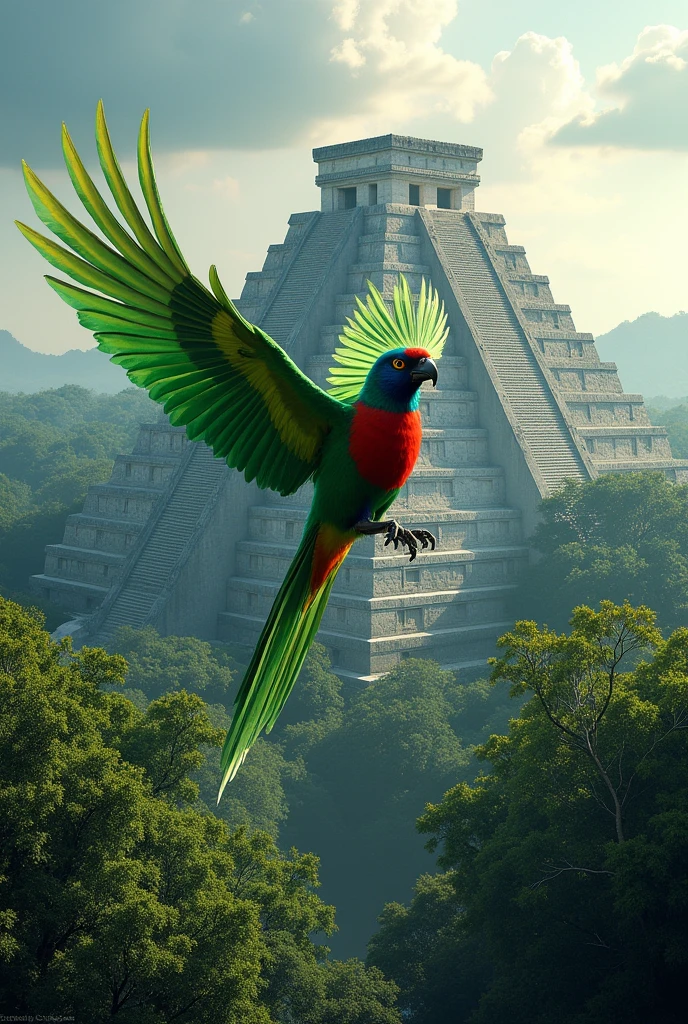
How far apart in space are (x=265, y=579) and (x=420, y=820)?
24462 mm

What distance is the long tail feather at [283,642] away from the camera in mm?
3340

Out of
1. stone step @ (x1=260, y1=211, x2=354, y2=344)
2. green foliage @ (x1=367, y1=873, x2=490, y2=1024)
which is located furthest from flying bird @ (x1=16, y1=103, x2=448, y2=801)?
stone step @ (x1=260, y1=211, x2=354, y2=344)

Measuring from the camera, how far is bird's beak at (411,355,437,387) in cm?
338

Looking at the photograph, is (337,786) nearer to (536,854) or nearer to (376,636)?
(376,636)

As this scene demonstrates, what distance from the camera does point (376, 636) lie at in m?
42.7

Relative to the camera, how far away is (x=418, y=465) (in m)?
44.4

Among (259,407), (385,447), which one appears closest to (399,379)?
(385,447)

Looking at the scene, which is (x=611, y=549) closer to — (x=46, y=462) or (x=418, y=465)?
(x=418, y=465)

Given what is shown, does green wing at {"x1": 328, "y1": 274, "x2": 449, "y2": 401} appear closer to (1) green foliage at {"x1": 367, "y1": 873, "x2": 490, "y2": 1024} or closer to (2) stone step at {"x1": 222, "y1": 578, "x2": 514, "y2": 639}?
(1) green foliage at {"x1": 367, "y1": 873, "x2": 490, "y2": 1024}

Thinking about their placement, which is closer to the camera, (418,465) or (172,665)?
(172,665)

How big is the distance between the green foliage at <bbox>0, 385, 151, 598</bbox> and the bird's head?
45.5m

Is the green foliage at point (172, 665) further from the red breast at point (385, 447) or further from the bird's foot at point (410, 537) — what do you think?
the red breast at point (385, 447)

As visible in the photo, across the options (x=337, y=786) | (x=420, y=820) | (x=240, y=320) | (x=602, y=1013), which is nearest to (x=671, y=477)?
(x=337, y=786)

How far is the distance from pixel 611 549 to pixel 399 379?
42.1 meters
